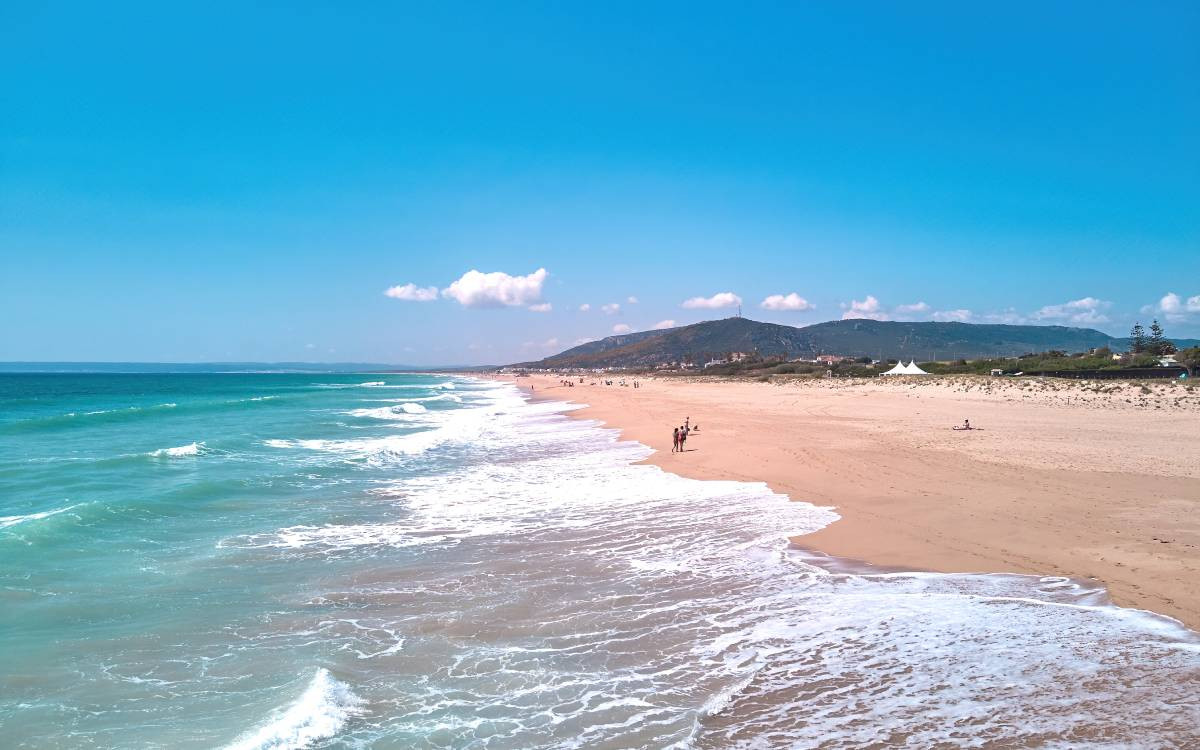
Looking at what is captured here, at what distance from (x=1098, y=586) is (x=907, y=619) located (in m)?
2.78

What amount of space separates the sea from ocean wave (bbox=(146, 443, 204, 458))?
787 centimetres

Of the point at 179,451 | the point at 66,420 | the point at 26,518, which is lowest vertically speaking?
the point at 26,518

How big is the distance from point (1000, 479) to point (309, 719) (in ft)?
→ 47.7

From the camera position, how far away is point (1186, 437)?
1958cm

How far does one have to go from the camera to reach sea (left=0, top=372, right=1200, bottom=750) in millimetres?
5207

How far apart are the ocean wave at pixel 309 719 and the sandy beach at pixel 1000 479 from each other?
727cm

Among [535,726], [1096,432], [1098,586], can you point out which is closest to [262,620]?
[535,726]

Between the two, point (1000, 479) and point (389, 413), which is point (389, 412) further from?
point (1000, 479)

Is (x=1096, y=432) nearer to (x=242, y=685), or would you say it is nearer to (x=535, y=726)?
(x=535, y=726)

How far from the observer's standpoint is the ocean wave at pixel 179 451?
857 inches

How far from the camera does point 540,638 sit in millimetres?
7078

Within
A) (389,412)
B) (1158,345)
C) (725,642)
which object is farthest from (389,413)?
(1158,345)

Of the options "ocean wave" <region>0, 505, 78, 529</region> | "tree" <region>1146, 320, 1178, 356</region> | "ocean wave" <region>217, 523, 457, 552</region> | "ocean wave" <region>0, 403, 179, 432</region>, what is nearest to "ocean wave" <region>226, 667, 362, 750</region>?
"ocean wave" <region>217, 523, 457, 552</region>

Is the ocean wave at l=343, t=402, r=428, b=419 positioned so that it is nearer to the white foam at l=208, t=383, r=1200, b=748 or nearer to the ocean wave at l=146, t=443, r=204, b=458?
the ocean wave at l=146, t=443, r=204, b=458
